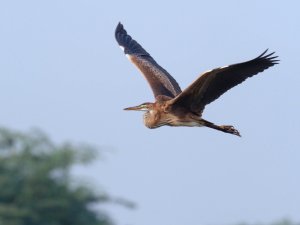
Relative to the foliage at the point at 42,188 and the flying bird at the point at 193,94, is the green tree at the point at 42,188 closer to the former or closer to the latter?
the foliage at the point at 42,188

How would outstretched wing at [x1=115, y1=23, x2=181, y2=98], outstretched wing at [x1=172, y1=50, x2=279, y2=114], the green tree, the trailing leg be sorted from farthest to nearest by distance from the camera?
the green tree
outstretched wing at [x1=115, y1=23, x2=181, y2=98]
the trailing leg
outstretched wing at [x1=172, y1=50, x2=279, y2=114]

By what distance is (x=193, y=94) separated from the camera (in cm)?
1197

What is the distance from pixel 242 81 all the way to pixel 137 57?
2120 mm

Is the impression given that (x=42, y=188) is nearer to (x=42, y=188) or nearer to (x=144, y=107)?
(x=42, y=188)

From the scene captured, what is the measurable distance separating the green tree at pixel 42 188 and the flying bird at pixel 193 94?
14915 mm

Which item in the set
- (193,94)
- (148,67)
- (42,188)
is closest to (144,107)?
(193,94)

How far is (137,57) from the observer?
1389 cm

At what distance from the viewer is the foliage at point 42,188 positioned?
2816cm

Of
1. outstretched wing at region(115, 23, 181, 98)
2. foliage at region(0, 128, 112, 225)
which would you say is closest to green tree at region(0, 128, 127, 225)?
foliage at region(0, 128, 112, 225)

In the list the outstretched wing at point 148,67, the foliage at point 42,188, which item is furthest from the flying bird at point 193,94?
the foliage at point 42,188

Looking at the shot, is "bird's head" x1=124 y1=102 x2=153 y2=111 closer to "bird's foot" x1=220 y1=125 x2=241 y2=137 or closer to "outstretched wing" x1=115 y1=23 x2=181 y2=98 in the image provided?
"outstretched wing" x1=115 y1=23 x2=181 y2=98

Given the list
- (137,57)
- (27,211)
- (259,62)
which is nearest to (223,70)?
(259,62)

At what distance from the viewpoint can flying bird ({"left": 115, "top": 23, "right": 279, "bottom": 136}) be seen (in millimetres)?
11789

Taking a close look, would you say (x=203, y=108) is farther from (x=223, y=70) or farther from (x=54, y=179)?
(x=54, y=179)
